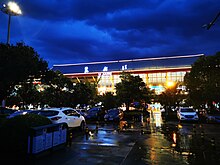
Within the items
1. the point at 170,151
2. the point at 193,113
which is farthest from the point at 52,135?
the point at 193,113

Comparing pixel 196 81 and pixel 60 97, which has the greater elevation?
pixel 196 81

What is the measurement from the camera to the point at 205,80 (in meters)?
31.0

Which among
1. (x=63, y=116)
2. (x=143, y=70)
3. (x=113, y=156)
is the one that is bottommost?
(x=113, y=156)

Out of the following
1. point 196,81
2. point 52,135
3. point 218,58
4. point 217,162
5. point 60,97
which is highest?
point 218,58

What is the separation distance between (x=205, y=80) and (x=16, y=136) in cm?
2824

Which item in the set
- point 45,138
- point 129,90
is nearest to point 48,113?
point 45,138

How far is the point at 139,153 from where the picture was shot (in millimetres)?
8461

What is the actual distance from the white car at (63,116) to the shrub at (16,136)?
4060 mm

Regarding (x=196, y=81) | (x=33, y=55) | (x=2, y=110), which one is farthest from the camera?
(x=196, y=81)

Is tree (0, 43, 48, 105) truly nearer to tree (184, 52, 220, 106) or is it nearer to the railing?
the railing

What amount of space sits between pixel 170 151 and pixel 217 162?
6.11 feet

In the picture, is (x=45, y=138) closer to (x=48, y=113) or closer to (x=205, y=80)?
(x=48, y=113)

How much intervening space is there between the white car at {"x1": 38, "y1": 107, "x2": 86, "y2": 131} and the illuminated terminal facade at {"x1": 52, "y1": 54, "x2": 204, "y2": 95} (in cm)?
5515

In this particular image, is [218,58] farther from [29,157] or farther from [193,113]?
[29,157]
